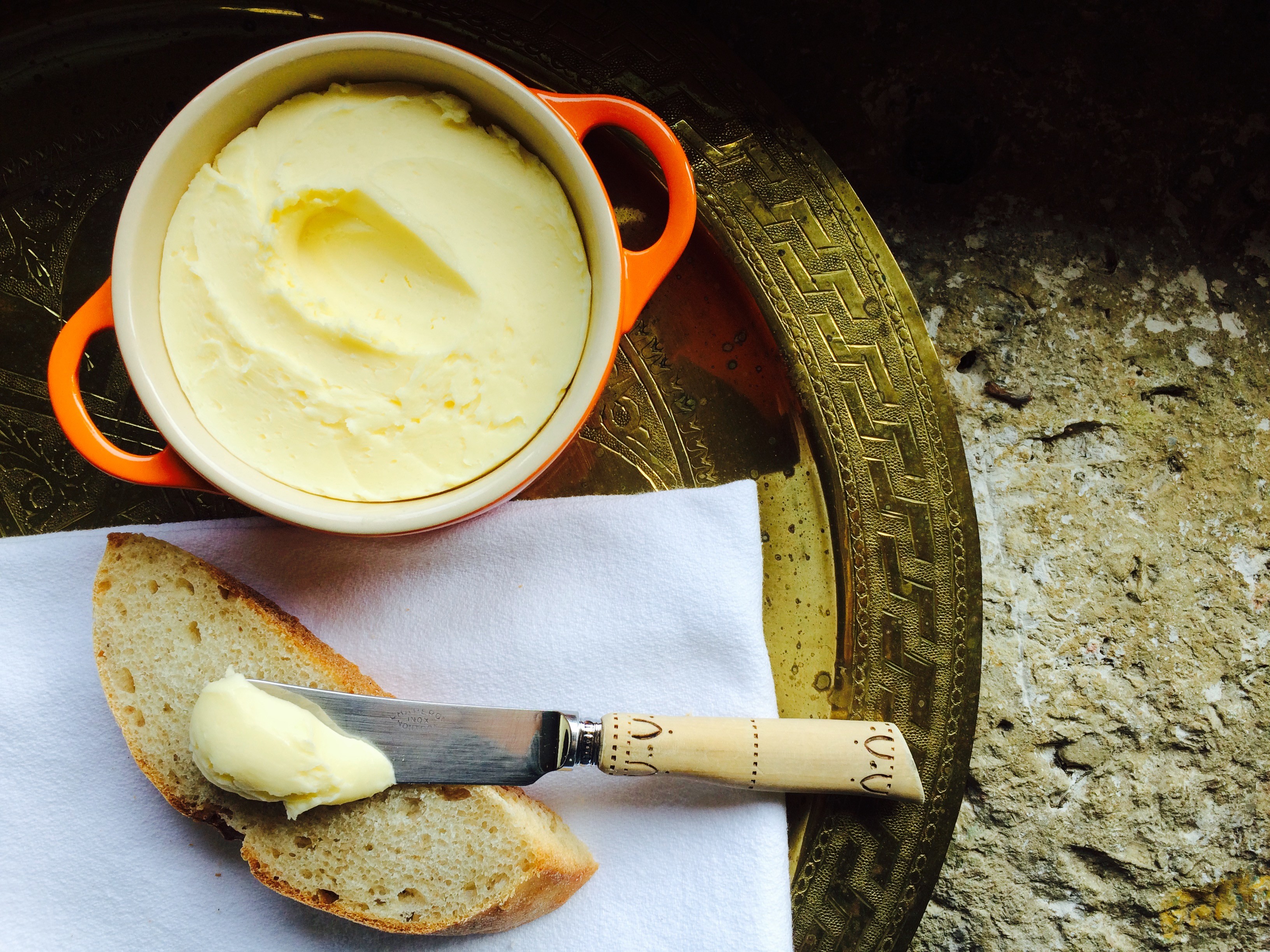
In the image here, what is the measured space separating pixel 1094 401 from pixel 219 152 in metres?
1.34

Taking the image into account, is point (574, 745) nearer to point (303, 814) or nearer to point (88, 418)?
point (303, 814)

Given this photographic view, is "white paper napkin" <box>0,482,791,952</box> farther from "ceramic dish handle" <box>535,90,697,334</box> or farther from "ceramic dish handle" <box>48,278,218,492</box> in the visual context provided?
"ceramic dish handle" <box>535,90,697,334</box>

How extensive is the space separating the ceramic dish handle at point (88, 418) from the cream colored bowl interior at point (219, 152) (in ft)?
0.14

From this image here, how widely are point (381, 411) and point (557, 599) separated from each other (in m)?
0.36

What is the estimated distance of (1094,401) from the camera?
1.34 metres

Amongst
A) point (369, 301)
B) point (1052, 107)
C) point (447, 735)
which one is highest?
point (1052, 107)

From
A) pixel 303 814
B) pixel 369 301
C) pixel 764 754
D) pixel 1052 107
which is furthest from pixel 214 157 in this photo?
pixel 1052 107

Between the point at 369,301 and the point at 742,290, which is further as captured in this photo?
the point at 742,290

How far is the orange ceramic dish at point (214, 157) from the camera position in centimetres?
91

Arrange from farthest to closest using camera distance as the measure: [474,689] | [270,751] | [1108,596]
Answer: [1108,596] → [474,689] → [270,751]

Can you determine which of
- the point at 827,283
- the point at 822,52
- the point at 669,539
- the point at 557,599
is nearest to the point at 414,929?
the point at 557,599

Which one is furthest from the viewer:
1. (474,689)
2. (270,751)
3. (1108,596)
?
(1108,596)

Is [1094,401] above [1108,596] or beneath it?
above

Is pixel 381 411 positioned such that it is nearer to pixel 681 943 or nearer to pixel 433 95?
pixel 433 95
